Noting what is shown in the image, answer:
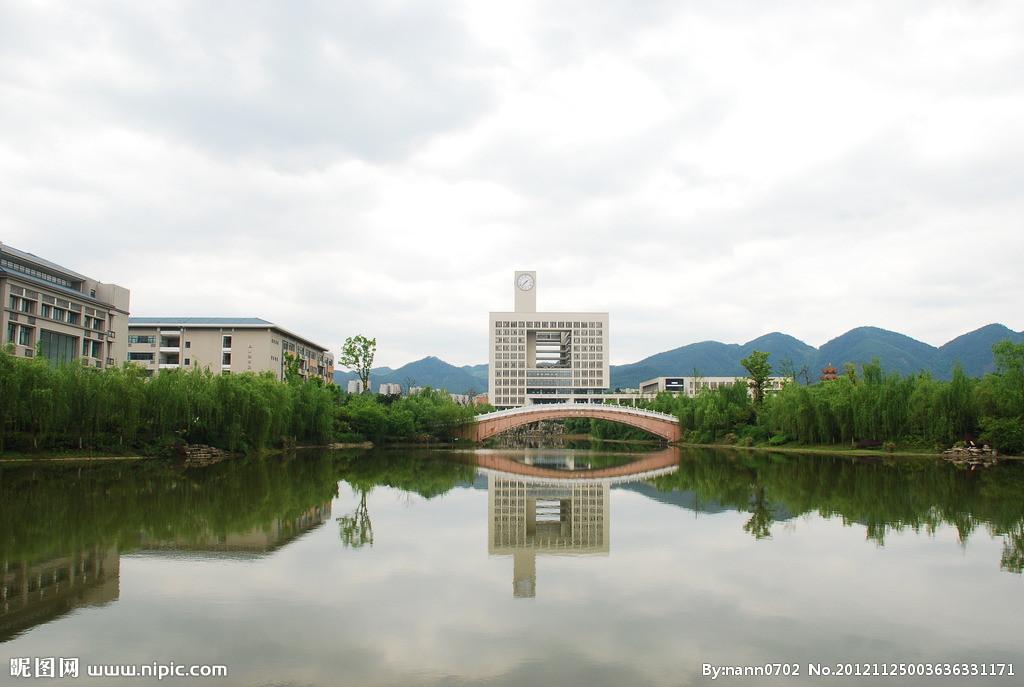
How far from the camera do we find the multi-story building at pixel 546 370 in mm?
94125

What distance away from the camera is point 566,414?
47.3m

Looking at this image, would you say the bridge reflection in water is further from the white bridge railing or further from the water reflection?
the white bridge railing

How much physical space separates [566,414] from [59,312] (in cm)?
2889

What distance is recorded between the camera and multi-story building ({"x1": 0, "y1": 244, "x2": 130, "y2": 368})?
115 feet

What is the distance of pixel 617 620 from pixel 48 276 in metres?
42.7

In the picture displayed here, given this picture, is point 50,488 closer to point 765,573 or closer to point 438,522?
point 438,522

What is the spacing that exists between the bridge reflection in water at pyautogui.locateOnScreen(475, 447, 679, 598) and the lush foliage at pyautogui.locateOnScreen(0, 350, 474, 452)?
33.0 feet

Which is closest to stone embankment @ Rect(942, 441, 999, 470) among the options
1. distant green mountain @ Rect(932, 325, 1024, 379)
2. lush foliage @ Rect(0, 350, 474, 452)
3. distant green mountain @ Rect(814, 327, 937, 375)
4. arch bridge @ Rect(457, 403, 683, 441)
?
arch bridge @ Rect(457, 403, 683, 441)

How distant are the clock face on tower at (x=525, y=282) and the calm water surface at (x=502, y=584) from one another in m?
81.3

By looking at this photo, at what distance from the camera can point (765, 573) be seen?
27.2ft

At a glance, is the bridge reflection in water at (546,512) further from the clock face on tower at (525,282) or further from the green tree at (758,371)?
the clock face on tower at (525,282)

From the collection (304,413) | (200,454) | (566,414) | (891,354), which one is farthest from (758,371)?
(891,354)

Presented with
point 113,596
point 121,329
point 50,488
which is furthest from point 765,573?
point 121,329

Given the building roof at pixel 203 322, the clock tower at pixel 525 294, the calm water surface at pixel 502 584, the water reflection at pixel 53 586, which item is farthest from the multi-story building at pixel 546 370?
the water reflection at pixel 53 586
